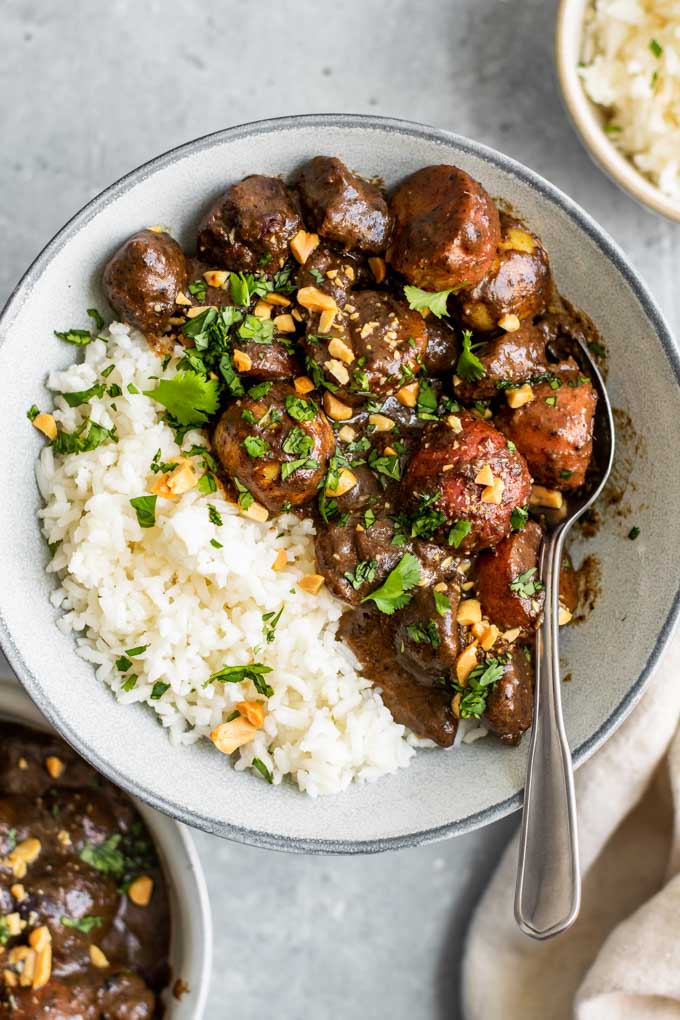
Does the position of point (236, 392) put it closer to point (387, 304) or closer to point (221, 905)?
point (387, 304)

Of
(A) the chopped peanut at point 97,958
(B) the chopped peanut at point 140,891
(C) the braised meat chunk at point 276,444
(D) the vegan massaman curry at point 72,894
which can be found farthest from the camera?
(B) the chopped peanut at point 140,891

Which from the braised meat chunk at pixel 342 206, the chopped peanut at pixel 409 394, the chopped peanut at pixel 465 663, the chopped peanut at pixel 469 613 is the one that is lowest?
the chopped peanut at pixel 465 663

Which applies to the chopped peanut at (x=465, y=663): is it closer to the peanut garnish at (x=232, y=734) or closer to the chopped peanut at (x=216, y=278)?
the peanut garnish at (x=232, y=734)

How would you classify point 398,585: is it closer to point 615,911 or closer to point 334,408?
point 334,408

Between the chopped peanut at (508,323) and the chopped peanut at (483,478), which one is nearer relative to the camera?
the chopped peanut at (483,478)

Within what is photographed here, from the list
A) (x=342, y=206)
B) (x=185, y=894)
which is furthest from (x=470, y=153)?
(x=185, y=894)

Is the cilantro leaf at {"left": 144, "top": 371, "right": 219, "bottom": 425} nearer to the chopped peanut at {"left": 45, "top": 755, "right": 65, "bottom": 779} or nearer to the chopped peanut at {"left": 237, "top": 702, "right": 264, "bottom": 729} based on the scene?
the chopped peanut at {"left": 237, "top": 702, "right": 264, "bottom": 729}

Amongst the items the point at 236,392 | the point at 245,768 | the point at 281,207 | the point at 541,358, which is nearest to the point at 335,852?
the point at 245,768

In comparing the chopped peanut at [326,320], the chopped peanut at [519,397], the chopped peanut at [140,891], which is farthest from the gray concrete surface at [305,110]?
the chopped peanut at [326,320]
